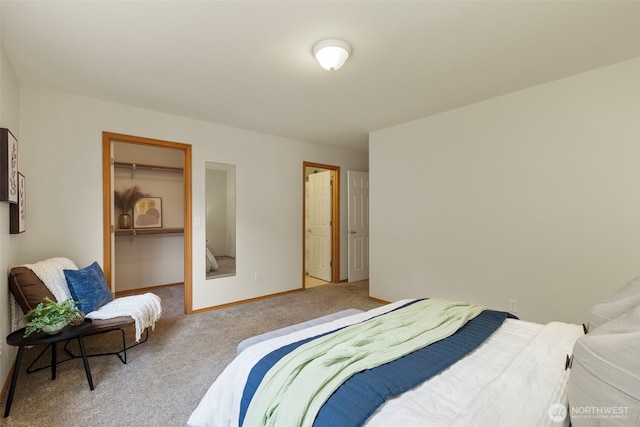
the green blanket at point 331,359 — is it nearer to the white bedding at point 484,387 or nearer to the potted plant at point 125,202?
the white bedding at point 484,387

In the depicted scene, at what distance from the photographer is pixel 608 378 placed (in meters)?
0.80

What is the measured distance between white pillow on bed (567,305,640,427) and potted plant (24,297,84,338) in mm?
2750

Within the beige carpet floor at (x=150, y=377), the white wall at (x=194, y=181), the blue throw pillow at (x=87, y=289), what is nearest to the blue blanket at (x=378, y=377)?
the beige carpet floor at (x=150, y=377)

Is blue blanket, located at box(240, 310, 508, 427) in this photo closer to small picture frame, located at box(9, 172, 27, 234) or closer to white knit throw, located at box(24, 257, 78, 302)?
white knit throw, located at box(24, 257, 78, 302)

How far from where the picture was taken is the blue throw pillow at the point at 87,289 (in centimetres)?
245

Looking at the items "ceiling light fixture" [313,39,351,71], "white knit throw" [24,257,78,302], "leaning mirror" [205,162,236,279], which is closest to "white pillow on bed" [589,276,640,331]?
"ceiling light fixture" [313,39,351,71]

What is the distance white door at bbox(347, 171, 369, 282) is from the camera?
17.3ft

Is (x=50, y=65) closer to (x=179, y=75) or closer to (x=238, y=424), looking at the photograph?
(x=179, y=75)

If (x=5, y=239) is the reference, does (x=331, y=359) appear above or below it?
below

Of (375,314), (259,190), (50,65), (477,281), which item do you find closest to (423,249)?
(477,281)

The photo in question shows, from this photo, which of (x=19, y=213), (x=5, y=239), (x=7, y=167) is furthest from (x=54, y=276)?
(x=7, y=167)

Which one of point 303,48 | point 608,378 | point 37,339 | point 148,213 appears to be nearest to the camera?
point 608,378

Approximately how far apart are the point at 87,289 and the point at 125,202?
7.69 feet

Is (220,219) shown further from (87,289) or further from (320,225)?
(320,225)
